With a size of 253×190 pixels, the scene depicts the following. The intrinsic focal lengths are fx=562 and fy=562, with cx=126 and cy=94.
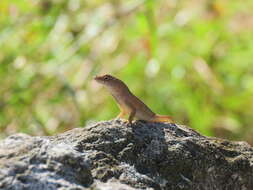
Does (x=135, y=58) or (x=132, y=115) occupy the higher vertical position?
(x=135, y=58)

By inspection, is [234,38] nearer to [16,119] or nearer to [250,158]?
[16,119]

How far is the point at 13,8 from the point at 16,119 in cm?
196

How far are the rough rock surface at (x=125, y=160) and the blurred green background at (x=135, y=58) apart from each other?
3706mm

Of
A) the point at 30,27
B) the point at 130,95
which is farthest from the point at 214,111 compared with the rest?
the point at 130,95

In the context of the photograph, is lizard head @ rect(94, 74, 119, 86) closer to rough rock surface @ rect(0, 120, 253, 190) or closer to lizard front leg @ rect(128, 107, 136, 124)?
lizard front leg @ rect(128, 107, 136, 124)

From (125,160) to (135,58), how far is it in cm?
534

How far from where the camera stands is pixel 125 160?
10.8 feet

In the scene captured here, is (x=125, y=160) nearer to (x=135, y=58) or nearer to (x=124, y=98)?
(x=124, y=98)

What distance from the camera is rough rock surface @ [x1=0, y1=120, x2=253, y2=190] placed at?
2726 millimetres

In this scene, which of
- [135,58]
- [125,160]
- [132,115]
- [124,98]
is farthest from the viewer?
[135,58]

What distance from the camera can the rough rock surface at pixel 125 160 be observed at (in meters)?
2.73

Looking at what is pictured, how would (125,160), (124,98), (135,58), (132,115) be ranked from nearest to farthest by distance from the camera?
(125,160) → (132,115) → (124,98) → (135,58)

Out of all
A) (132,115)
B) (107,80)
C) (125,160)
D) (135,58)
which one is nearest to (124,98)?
(107,80)

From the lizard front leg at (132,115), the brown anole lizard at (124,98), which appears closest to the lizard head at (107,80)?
the brown anole lizard at (124,98)
